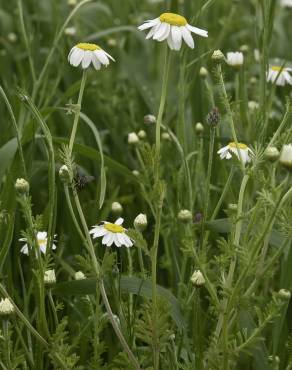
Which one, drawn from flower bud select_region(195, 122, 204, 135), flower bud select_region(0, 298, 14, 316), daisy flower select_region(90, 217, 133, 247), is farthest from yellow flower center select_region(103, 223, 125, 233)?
flower bud select_region(195, 122, 204, 135)

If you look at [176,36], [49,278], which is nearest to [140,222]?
[49,278]

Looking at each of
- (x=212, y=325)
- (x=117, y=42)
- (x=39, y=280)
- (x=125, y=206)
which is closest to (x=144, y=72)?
(x=117, y=42)

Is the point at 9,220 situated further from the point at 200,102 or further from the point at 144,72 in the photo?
the point at 144,72

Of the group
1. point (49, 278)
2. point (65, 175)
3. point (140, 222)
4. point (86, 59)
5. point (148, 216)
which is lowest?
point (148, 216)

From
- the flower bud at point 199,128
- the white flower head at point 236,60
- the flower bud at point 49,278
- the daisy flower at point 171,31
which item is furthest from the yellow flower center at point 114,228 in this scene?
the white flower head at point 236,60

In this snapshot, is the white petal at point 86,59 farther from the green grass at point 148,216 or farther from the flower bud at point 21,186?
the flower bud at point 21,186

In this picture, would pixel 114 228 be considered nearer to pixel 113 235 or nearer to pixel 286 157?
pixel 113 235
